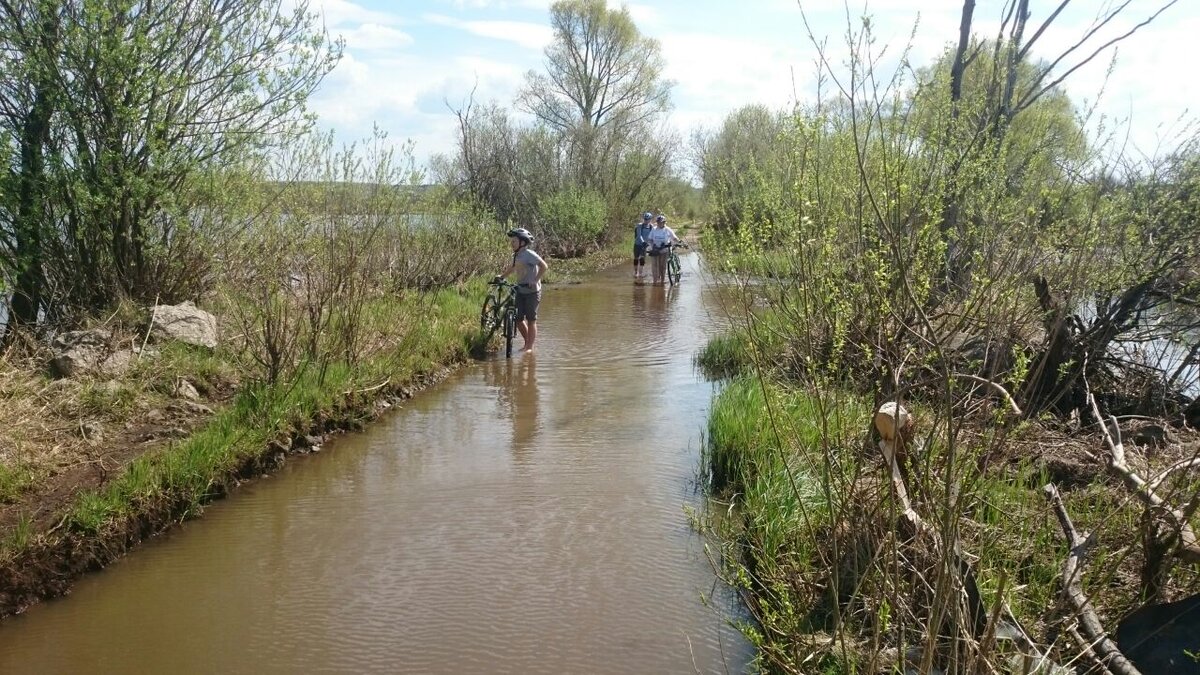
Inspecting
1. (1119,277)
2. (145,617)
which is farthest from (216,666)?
(1119,277)

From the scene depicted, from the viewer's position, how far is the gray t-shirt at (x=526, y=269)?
11.9 meters

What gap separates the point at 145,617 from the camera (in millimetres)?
5363

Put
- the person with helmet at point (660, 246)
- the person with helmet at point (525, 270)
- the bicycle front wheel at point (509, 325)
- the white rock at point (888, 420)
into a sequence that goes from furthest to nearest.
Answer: the person with helmet at point (660, 246), the bicycle front wheel at point (509, 325), the person with helmet at point (525, 270), the white rock at point (888, 420)

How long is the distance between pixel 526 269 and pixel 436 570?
21.3 ft

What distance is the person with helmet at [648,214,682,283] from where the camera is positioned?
21.7 metres

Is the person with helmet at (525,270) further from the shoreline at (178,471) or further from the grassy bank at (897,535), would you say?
the grassy bank at (897,535)

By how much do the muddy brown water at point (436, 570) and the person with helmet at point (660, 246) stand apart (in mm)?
12350

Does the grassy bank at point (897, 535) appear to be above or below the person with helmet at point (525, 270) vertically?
below

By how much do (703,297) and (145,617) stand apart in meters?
14.2

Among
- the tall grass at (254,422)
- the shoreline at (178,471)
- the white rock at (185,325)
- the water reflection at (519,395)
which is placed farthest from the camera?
the white rock at (185,325)

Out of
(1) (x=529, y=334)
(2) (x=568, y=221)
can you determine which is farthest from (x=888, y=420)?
(2) (x=568, y=221)

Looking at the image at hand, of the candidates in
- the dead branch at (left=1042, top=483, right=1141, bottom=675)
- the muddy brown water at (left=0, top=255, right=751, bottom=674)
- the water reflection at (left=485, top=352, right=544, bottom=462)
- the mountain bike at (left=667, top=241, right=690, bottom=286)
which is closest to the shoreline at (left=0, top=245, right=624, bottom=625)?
the muddy brown water at (left=0, top=255, right=751, bottom=674)

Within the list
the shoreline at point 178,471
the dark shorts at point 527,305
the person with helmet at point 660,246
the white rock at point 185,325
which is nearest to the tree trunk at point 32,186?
the white rock at point 185,325

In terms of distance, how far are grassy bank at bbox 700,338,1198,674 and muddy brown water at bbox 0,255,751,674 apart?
0.45m
